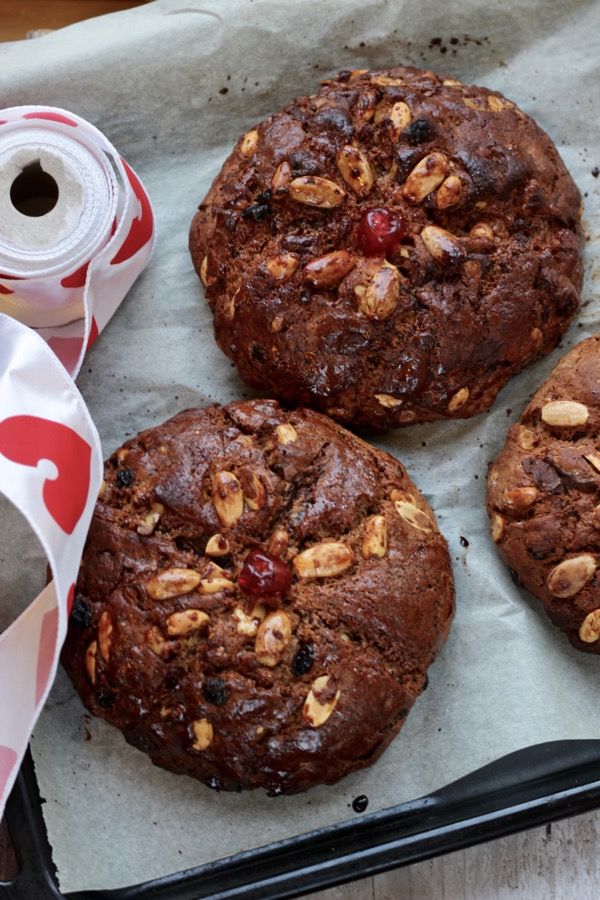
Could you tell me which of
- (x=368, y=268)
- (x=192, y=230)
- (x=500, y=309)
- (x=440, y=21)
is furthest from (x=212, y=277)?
(x=440, y=21)

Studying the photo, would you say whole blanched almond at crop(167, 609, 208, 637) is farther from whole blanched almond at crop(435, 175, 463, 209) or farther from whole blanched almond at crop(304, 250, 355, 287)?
whole blanched almond at crop(435, 175, 463, 209)

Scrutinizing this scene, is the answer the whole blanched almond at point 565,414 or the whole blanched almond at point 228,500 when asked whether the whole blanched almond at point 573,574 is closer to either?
the whole blanched almond at point 565,414

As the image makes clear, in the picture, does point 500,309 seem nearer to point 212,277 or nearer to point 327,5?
point 212,277

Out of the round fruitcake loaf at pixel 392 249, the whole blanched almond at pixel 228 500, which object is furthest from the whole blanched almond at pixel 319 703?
the round fruitcake loaf at pixel 392 249

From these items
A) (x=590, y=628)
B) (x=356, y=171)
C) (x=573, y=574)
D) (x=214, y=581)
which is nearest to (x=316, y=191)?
(x=356, y=171)

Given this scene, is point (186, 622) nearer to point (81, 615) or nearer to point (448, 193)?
point (81, 615)

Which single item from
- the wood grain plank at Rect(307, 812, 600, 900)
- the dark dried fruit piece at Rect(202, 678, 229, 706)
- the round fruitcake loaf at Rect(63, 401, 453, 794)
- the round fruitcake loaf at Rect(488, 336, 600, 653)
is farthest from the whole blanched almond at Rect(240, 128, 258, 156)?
the wood grain plank at Rect(307, 812, 600, 900)
